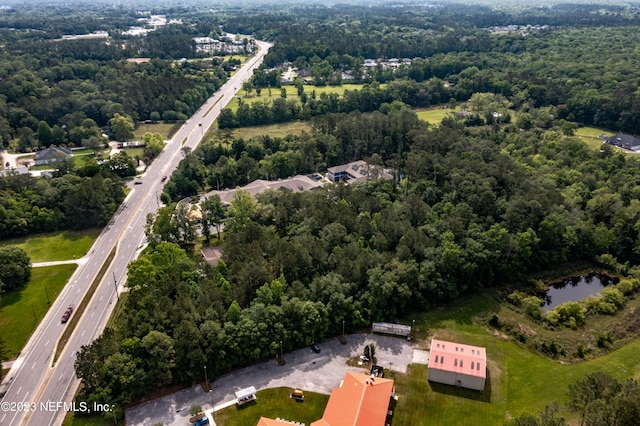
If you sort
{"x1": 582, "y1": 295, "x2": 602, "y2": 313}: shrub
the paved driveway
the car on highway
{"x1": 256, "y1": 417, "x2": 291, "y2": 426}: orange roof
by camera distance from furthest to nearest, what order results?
{"x1": 582, "y1": 295, "x2": 602, "y2": 313}: shrub
the car on highway
the paved driveway
{"x1": 256, "y1": 417, "x2": 291, "y2": 426}: orange roof

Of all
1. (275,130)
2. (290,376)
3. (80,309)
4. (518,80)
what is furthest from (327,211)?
(518,80)

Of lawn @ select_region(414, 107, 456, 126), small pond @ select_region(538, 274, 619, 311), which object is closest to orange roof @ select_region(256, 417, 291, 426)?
small pond @ select_region(538, 274, 619, 311)

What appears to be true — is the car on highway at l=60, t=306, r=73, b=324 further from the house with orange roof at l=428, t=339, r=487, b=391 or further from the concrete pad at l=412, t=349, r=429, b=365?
the house with orange roof at l=428, t=339, r=487, b=391

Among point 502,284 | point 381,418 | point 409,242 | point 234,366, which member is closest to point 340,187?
point 409,242

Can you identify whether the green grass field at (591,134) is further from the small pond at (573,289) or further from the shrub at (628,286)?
the shrub at (628,286)

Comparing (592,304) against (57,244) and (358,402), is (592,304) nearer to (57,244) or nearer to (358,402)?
(358,402)

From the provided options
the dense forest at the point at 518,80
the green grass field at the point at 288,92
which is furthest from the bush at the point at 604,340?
the green grass field at the point at 288,92
